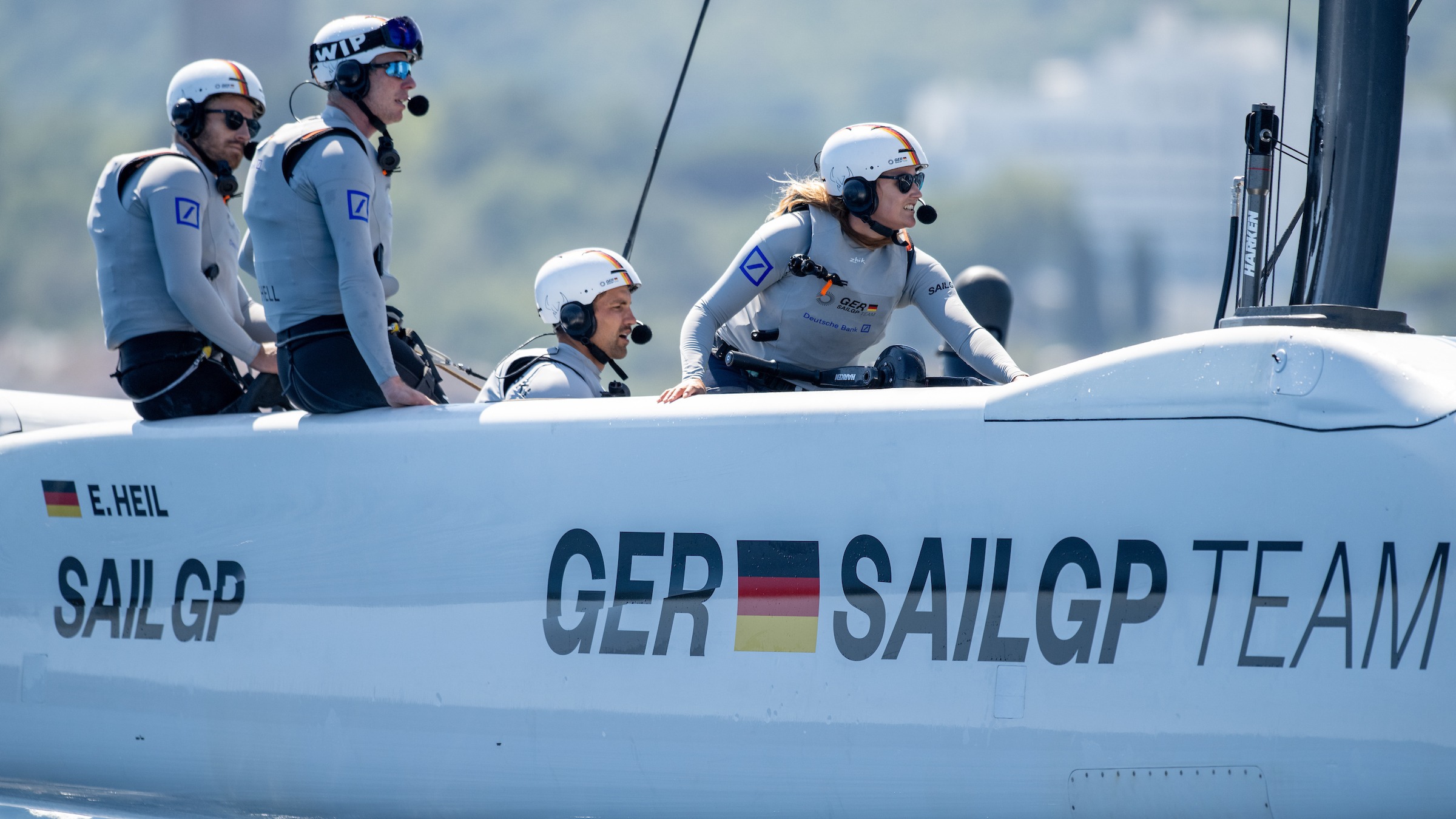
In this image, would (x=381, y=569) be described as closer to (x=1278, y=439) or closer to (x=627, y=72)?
(x=1278, y=439)

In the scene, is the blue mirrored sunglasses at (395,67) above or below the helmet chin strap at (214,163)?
above

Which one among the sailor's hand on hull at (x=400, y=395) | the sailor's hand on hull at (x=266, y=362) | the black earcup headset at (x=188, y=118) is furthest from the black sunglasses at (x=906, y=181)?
the black earcup headset at (x=188, y=118)

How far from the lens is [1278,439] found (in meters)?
2.85

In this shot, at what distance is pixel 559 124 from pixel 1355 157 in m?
103

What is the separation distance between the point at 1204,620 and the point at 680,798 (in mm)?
1128

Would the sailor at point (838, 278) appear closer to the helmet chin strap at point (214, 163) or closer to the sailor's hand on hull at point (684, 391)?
the sailor's hand on hull at point (684, 391)

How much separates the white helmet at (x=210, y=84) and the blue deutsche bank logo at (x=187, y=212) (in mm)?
317

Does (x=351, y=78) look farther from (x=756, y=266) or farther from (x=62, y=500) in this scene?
(x=62, y=500)

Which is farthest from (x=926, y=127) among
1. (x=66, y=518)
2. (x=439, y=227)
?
(x=66, y=518)

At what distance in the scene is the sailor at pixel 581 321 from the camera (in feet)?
12.9

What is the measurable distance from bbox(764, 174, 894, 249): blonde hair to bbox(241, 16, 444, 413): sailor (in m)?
1.03

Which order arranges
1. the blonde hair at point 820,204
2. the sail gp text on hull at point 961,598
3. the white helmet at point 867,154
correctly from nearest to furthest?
the sail gp text on hull at point 961,598 → the white helmet at point 867,154 → the blonde hair at point 820,204

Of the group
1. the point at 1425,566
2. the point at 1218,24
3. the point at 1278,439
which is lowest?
the point at 1425,566

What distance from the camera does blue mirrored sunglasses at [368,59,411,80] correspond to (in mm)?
3946
